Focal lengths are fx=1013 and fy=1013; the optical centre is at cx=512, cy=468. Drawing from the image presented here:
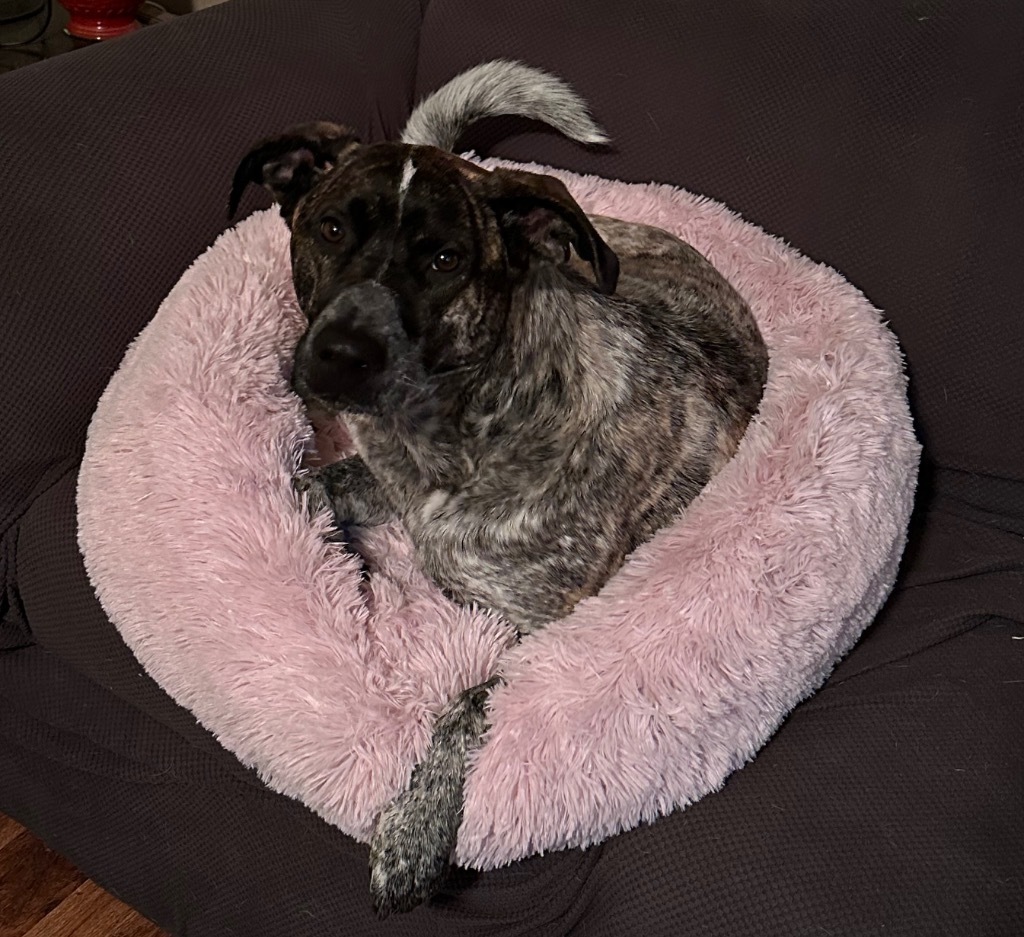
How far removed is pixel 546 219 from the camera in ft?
4.59

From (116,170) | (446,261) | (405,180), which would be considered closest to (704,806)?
(446,261)

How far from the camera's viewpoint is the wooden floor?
5.72 ft

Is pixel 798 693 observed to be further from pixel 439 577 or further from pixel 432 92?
pixel 432 92

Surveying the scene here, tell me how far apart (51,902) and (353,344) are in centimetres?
122

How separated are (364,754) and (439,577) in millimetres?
384

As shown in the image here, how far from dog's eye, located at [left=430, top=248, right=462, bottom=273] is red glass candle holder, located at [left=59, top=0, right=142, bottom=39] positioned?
192 centimetres

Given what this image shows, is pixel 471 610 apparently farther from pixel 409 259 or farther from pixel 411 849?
pixel 409 259

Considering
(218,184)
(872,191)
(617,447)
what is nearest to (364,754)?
(617,447)

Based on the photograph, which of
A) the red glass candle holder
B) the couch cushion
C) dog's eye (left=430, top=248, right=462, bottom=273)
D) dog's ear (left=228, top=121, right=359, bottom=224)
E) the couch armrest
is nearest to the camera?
the couch cushion

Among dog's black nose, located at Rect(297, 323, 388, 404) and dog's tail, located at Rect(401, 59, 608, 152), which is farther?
dog's tail, located at Rect(401, 59, 608, 152)

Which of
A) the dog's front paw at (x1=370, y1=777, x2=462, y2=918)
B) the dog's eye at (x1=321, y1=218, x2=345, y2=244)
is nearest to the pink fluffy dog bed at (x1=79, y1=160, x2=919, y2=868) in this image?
the dog's front paw at (x1=370, y1=777, x2=462, y2=918)

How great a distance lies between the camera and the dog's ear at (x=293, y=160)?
4.73 ft

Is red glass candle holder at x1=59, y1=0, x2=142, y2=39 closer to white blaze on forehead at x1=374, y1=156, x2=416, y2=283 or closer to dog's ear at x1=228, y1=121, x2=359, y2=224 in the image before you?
dog's ear at x1=228, y1=121, x2=359, y2=224

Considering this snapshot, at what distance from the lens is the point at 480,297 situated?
138 centimetres
